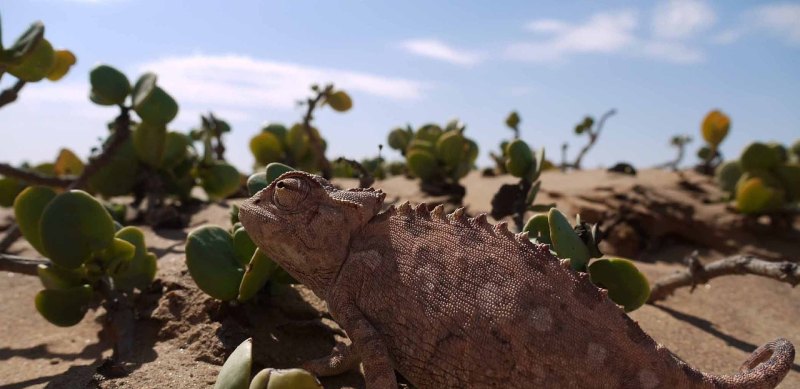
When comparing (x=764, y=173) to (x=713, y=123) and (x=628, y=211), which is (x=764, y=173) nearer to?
(x=713, y=123)

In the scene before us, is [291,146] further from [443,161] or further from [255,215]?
[255,215]

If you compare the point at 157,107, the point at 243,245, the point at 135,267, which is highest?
the point at 157,107

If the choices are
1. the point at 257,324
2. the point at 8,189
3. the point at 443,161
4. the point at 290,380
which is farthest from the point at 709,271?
the point at 8,189

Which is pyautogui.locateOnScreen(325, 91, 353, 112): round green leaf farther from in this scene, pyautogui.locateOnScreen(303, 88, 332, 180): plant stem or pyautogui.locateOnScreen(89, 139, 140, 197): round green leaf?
pyautogui.locateOnScreen(89, 139, 140, 197): round green leaf

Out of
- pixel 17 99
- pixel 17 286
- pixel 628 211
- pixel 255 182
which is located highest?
pixel 17 99

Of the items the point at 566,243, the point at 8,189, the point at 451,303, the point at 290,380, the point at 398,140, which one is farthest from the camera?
the point at 398,140

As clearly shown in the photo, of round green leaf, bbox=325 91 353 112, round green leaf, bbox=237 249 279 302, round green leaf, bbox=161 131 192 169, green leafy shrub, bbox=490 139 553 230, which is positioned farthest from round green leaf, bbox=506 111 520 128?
round green leaf, bbox=237 249 279 302

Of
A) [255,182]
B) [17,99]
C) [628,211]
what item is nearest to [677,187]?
[628,211]
